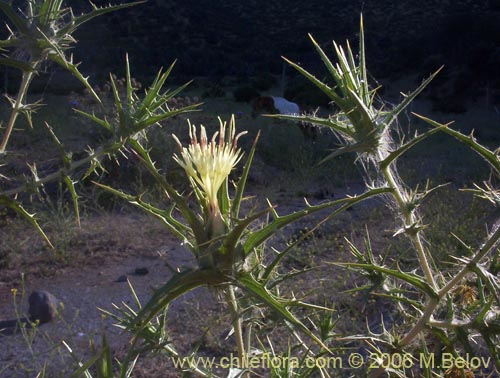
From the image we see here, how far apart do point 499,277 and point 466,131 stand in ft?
44.8

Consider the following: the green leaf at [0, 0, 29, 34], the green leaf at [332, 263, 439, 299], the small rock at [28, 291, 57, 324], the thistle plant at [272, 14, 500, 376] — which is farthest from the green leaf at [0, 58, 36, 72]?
the small rock at [28, 291, 57, 324]

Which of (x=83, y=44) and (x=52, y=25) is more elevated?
(x=52, y=25)

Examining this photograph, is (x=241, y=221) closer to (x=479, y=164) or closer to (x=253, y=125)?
(x=479, y=164)

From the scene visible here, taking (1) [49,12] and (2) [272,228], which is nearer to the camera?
(2) [272,228]

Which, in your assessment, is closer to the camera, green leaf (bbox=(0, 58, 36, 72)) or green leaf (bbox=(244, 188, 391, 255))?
green leaf (bbox=(244, 188, 391, 255))

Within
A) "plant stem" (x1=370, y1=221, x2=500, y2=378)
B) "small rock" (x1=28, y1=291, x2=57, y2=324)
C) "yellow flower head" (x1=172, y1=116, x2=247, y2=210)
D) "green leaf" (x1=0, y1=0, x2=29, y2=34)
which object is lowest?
"small rock" (x1=28, y1=291, x2=57, y2=324)

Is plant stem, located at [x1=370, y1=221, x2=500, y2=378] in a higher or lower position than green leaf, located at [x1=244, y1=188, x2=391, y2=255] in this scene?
lower

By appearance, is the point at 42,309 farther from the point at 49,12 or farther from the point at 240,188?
the point at 240,188

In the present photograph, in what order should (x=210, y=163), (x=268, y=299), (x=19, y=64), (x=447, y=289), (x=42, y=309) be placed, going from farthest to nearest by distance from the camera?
(x=42, y=309) → (x=19, y=64) → (x=447, y=289) → (x=210, y=163) → (x=268, y=299)

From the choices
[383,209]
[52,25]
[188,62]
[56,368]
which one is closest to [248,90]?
[188,62]

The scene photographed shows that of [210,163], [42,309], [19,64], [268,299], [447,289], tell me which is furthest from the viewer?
[42,309]

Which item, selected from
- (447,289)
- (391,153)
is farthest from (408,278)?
(391,153)

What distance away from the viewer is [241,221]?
108 centimetres

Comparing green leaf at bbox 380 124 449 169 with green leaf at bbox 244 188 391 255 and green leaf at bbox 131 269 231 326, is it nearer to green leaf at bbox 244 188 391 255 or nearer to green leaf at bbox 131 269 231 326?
green leaf at bbox 244 188 391 255
